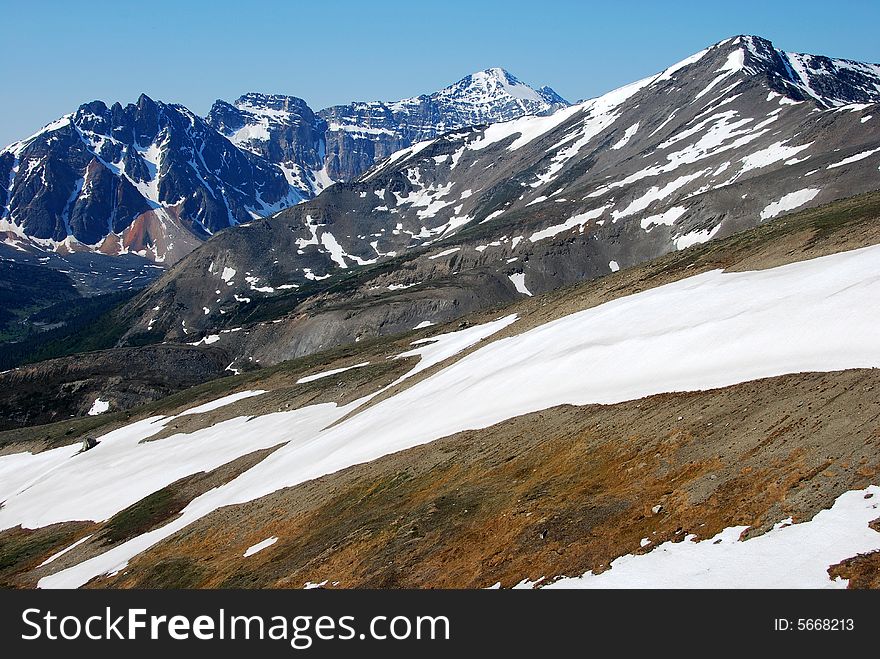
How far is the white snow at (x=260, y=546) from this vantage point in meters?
33.6

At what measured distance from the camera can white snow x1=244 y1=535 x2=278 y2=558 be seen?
3356 centimetres

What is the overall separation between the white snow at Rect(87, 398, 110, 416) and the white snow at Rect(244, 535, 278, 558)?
109146mm

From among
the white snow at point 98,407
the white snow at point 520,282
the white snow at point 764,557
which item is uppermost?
the white snow at point 520,282

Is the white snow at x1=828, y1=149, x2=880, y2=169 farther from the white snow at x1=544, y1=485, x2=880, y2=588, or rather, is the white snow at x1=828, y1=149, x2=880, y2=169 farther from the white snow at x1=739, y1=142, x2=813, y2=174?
the white snow at x1=544, y1=485, x2=880, y2=588

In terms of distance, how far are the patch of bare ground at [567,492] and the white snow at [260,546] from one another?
0.40 m

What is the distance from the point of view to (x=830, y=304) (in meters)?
32.8

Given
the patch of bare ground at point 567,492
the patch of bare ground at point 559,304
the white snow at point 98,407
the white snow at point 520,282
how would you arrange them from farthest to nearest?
1. the white snow at point 520,282
2. the white snow at point 98,407
3. the patch of bare ground at point 559,304
4. the patch of bare ground at point 567,492

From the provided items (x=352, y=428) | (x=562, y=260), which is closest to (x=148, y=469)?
(x=352, y=428)

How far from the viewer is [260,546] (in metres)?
34.0

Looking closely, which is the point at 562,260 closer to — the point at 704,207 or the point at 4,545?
the point at 704,207

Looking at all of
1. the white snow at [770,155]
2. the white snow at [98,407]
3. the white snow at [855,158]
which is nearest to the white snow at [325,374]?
the white snow at [98,407]

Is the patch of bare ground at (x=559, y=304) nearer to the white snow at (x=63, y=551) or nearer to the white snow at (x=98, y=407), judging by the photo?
the white snow at (x=63, y=551)
